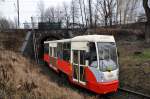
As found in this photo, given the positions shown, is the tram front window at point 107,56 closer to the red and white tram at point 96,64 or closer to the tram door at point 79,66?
the red and white tram at point 96,64

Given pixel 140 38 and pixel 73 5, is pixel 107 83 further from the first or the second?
pixel 73 5

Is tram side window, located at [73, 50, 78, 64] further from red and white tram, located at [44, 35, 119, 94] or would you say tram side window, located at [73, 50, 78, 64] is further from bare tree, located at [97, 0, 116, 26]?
bare tree, located at [97, 0, 116, 26]

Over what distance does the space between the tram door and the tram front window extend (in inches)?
41.3

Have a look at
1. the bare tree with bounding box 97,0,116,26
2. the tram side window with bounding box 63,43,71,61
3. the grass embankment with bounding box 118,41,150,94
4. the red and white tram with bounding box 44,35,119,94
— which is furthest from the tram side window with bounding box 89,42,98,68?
the bare tree with bounding box 97,0,116,26

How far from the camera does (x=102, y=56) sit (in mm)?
11656

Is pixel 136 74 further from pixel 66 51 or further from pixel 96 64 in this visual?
pixel 66 51

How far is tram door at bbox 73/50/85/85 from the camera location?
12266 mm

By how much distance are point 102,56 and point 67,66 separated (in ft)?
11.3

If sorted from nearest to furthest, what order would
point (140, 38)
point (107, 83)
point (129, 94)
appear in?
point (107, 83)
point (129, 94)
point (140, 38)

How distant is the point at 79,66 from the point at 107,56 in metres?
1.73

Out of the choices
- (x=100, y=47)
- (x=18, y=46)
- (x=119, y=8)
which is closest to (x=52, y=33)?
(x=18, y=46)

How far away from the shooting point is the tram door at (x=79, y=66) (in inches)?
483

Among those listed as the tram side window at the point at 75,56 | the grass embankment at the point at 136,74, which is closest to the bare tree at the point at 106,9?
the grass embankment at the point at 136,74

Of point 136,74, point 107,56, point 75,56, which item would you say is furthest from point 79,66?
point 136,74
